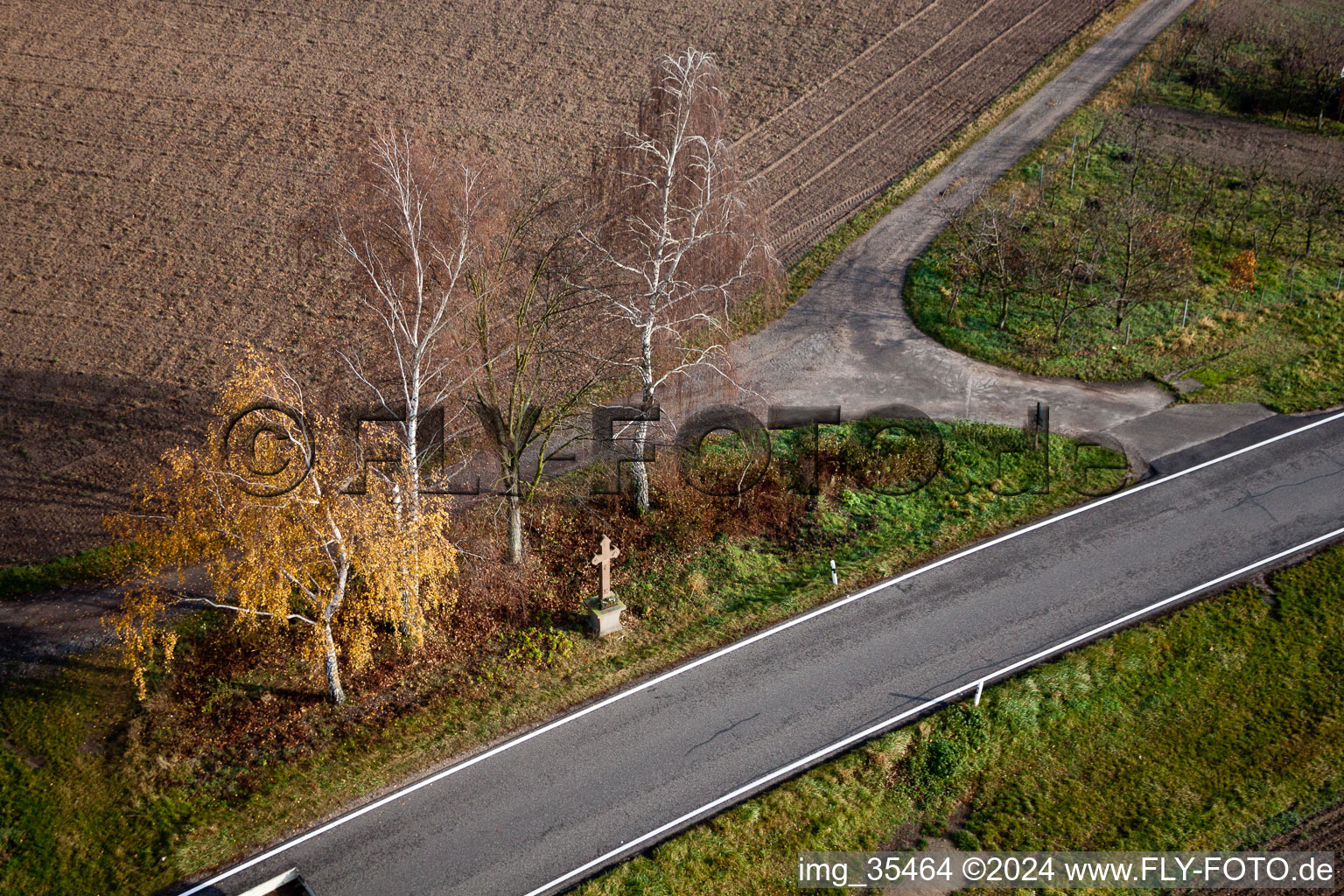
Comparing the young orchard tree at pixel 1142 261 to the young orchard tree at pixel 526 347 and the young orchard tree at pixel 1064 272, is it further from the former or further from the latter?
the young orchard tree at pixel 526 347

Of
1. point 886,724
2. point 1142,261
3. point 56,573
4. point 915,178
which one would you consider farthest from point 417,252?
point 915,178

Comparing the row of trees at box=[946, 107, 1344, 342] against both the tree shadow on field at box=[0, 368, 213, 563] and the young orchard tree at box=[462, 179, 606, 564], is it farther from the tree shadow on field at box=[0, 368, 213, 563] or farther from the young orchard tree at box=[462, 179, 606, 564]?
the tree shadow on field at box=[0, 368, 213, 563]

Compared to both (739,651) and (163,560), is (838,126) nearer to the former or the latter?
(739,651)

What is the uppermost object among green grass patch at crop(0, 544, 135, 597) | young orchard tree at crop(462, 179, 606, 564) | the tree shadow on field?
young orchard tree at crop(462, 179, 606, 564)

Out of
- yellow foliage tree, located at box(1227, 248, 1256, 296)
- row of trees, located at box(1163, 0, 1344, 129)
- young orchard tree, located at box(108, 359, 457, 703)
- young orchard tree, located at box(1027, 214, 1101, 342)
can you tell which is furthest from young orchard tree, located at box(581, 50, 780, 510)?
row of trees, located at box(1163, 0, 1344, 129)

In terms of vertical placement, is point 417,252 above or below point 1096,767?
above

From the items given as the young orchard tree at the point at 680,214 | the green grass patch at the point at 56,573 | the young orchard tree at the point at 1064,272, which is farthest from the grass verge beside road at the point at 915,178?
the green grass patch at the point at 56,573

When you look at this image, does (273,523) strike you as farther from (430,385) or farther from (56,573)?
(56,573)
